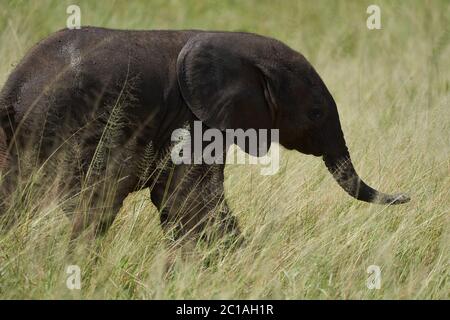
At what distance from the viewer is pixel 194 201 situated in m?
5.50

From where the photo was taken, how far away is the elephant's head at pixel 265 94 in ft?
17.9

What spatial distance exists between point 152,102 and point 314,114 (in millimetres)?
979

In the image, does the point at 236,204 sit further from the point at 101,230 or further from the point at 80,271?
the point at 80,271

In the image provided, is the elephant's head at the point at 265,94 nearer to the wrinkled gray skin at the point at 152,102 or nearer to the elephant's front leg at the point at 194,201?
the wrinkled gray skin at the point at 152,102

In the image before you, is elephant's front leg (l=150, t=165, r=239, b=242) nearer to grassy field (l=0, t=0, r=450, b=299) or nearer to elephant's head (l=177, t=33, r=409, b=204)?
grassy field (l=0, t=0, r=450, b=299)

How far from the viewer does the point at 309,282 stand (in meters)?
5.25

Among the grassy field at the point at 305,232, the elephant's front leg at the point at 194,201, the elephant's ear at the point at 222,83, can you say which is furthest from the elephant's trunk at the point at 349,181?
the elephant's front leg at the point at 194,201

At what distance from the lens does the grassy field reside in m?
4.95

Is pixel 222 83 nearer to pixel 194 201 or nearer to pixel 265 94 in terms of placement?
pixel 265 94

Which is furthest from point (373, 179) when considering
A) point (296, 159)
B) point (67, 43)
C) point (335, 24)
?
point (335, 24)

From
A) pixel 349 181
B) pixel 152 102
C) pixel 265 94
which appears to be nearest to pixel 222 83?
pixel 265 94

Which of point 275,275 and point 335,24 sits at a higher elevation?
point 335,24

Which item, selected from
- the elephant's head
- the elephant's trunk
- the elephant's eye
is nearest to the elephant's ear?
the elephant's head
